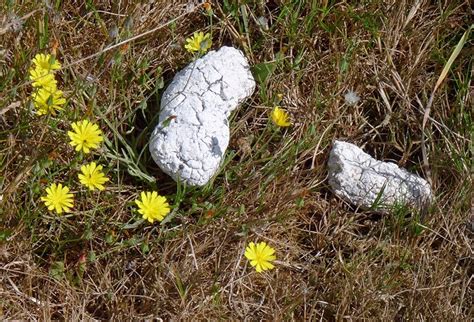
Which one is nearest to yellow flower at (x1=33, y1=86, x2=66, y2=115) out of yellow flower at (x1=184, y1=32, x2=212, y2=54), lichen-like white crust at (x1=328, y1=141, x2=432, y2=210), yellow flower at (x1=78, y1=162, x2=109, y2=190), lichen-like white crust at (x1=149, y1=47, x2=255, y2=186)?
yellow flower at (x1=78, y1=162, x2=109, y2=190)

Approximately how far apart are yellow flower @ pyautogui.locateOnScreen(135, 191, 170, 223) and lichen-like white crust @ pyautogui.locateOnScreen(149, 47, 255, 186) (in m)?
0.09

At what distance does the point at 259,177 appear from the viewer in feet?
8.38

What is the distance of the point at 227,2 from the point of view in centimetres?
269

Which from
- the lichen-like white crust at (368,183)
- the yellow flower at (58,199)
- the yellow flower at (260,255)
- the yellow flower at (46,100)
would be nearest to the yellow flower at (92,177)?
the yellow flower at (58,199)

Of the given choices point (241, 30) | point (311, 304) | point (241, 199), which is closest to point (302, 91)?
point (241, 30)

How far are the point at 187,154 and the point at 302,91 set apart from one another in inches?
21.4

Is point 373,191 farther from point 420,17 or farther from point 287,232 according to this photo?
point 420,17

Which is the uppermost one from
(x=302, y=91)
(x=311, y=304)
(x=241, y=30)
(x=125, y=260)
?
(x=241, y=30)

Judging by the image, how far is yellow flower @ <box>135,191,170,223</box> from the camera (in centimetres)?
234

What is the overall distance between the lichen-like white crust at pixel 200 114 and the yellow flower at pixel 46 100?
0.29m

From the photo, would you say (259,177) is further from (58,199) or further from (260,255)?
(58,199)

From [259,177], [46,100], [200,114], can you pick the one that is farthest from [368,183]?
[46,100]

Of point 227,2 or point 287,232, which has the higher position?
point 227,2

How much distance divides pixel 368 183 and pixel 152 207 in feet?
2.34
